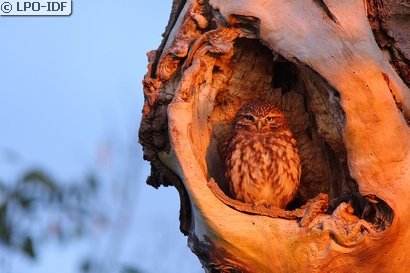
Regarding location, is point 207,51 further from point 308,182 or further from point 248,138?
point 308,182

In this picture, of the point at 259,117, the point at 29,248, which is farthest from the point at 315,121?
the point at 29,248

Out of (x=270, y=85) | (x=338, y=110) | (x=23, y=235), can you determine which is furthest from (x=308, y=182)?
(x=23, y=235)

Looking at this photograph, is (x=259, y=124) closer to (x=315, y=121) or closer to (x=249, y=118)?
(x=249, y=118)

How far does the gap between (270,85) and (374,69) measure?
49.8 inches

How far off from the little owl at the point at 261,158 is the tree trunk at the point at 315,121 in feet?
0.70

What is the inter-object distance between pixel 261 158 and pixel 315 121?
46 centimetres

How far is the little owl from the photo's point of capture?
18.8 feet

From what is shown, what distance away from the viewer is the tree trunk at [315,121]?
4.71 meters

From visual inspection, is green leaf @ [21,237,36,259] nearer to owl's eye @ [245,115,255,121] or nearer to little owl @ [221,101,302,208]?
little owl @ [221,101,302,208]

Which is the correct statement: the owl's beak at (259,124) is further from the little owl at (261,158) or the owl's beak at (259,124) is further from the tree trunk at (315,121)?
the tree trunk at (315,121)

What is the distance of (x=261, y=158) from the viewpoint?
5.81 meters

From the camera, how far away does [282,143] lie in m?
5.82

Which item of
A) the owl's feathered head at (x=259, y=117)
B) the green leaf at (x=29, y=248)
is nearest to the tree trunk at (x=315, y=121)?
the owl's feathered head at (x=259, y=117)

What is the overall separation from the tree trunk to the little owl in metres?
0.21
